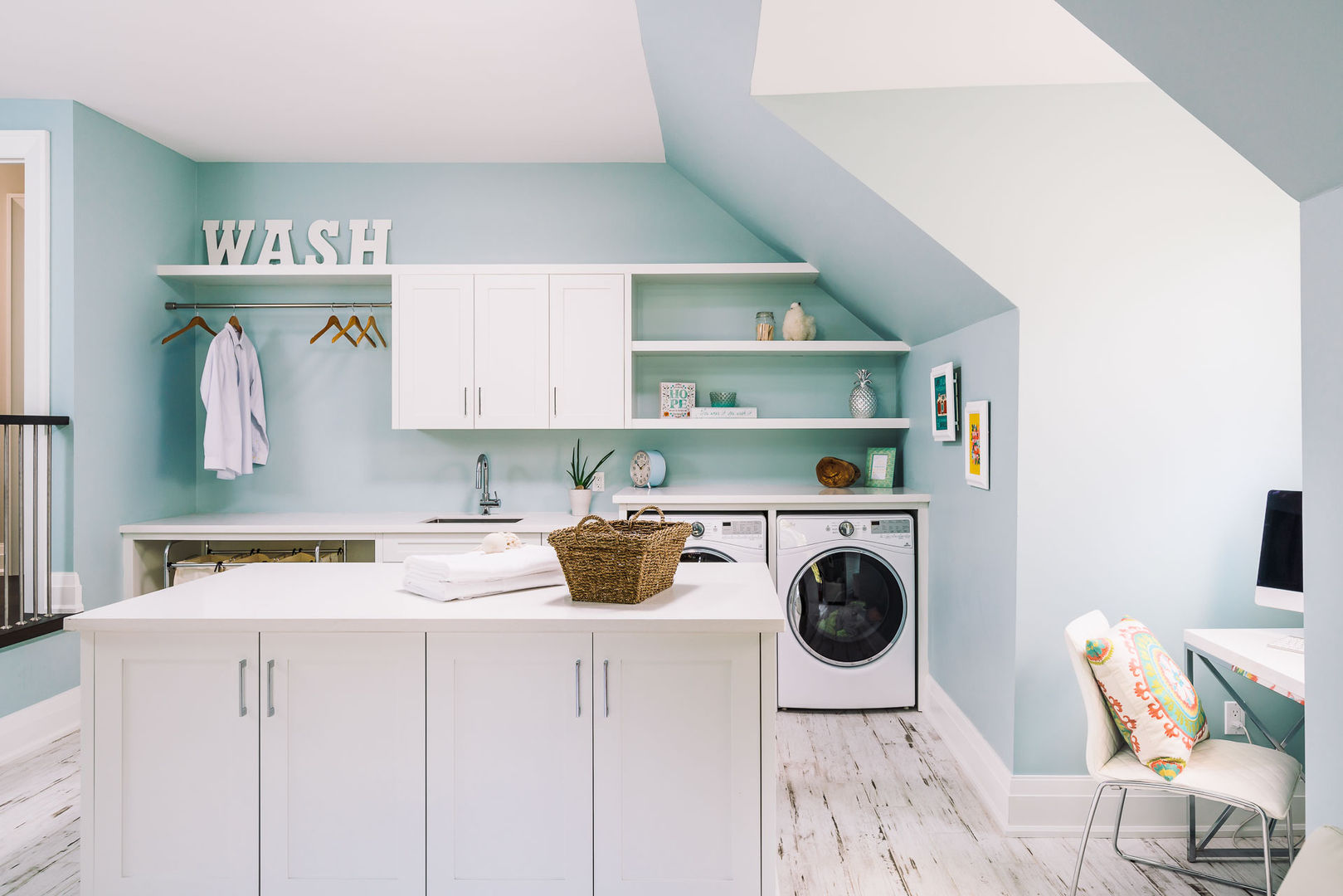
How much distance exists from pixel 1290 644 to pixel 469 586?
7.18 ft

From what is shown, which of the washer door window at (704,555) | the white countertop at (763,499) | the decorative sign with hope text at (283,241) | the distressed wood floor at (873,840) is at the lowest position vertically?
the distressed wood floor at (873,840)

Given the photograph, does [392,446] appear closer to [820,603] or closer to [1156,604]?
[820,603]

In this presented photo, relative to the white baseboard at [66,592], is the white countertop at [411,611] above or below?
above

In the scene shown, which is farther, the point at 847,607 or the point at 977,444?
the point at 847,607

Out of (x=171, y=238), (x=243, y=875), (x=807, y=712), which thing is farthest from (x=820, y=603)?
(x=171, y=238)

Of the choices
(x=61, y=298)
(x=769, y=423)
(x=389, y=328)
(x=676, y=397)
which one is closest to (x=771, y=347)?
(x=769, y=423)

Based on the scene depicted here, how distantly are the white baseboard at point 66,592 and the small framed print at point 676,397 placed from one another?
2.68 metres

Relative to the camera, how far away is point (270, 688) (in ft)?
5.55

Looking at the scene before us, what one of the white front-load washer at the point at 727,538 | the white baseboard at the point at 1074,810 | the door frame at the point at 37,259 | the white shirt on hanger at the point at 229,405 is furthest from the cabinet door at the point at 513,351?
the white baseboard at the point at 1074,810

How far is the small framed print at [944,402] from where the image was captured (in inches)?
115

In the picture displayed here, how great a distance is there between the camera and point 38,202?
3141 mm

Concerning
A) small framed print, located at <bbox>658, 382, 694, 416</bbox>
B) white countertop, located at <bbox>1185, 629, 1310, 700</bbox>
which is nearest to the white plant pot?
small framed print, located at <bbox>658, 382, 694, 416</bbox>

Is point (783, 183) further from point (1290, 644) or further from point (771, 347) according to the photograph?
point (1290, 644)

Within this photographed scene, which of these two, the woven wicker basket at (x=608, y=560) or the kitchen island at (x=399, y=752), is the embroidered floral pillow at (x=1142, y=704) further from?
the woven wicker basket at (x=608, y=560)
